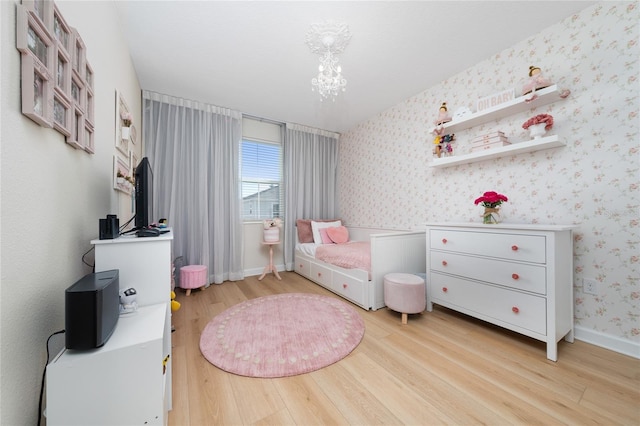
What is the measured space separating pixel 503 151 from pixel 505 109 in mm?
388

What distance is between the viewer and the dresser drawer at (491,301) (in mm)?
1613

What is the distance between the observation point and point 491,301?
1.83m

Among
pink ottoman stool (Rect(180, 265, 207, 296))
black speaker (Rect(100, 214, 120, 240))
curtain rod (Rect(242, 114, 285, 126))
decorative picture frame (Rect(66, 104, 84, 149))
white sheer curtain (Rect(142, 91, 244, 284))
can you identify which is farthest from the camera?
curtain rod (Rect(242, 114, 285, 126))

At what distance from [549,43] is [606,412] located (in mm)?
2566

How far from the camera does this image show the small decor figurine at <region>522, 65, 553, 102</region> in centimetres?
184

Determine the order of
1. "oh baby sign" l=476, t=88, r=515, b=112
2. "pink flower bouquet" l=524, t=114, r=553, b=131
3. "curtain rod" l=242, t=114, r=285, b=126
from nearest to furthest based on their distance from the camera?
"pink flower bouquet" l=524, t=114, r=553, b=131 < "oh baby sign" l=476, t=88, r=515, b=112 < "curtain rod" l=242, t=114, r=285, b=126

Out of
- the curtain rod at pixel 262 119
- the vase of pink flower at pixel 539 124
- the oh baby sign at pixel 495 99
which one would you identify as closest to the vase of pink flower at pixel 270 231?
the curtain rod at pixel 262 119

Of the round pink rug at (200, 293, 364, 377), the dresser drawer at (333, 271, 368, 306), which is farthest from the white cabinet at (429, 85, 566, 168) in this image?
the round pink rug at (200, 293, 364, 377)

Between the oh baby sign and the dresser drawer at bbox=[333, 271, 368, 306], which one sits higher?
the oh baby sign

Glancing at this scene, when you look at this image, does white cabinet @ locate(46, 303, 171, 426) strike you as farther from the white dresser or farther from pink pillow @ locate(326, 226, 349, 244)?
pink pillow @ locate(326, 226, 349, 244)

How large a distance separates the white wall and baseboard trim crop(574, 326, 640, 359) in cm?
312

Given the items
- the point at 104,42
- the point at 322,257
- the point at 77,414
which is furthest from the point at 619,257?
the point at 104,42

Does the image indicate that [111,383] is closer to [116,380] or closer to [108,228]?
[116,380]

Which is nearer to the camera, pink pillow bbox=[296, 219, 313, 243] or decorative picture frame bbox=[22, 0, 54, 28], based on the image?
decorative picture frame bbox=[22, 0, 54, 28]
